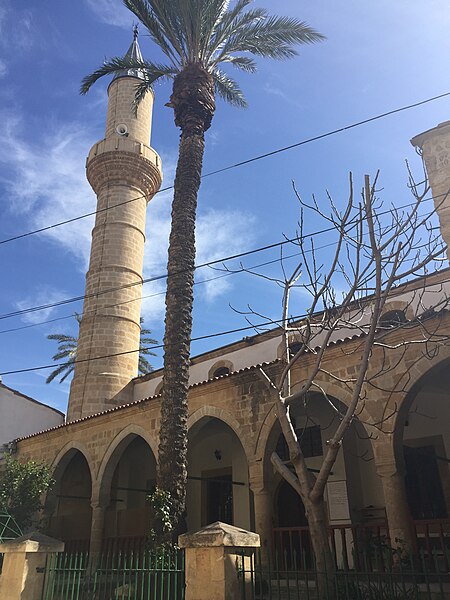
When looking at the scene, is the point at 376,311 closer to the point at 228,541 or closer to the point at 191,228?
the point at 228,541

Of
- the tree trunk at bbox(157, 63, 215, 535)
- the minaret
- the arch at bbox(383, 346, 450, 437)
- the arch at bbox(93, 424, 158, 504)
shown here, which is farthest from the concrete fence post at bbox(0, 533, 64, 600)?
the minaret

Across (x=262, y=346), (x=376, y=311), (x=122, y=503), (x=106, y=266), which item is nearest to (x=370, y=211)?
(x=376, y=311)

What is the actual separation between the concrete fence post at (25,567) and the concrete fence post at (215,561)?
250 cm

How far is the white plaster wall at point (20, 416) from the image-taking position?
58.1 ft

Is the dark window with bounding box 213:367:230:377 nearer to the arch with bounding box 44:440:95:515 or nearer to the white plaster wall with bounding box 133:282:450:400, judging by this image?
the white plaster wall with bounding box 133:282:450:400

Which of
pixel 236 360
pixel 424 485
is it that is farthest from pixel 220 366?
pixel 424 485

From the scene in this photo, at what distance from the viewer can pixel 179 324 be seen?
9.30 metres

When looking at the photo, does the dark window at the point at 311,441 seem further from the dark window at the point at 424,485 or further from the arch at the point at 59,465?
the arch at the point at 59,465

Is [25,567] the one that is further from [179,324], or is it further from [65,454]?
[65,454]

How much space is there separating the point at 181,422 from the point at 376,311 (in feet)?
13.2

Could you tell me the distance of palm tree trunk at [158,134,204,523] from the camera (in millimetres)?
8375


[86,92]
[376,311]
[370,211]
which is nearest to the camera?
[376,311]

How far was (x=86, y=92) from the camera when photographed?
14.0m

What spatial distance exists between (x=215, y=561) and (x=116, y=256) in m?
14.9
